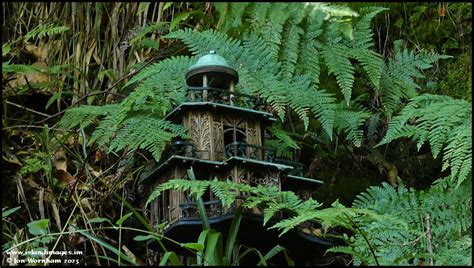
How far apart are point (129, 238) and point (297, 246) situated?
3.70 ft

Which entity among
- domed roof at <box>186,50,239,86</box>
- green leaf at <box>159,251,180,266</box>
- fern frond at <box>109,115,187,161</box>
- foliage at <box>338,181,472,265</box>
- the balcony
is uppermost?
domed roof at <box>186,50,239,86</box>

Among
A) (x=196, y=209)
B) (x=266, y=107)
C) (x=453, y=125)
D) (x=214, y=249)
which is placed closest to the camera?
(x=214, y=249)

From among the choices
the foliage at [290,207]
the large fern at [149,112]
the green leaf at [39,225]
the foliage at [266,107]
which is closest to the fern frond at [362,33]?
the foliage at [266,107]

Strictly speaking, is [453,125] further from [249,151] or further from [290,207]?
[249,151]

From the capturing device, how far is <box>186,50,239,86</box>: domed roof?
251cm

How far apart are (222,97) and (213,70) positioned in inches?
5.4

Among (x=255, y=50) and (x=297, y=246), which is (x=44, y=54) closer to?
(x=255, y=50)

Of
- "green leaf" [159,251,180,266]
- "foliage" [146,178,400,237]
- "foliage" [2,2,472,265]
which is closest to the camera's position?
"green leaf" [159,251,180,266]

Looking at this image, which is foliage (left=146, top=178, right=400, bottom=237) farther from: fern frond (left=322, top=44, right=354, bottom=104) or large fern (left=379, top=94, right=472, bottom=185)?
fern frond (left=322, top=44, right=354, bottom=104)

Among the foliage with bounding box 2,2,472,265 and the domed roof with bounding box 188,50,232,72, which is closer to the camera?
the foliage with bounding box 2,2,472,265

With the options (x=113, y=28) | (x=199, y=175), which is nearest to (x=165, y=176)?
(x=199, y=175)

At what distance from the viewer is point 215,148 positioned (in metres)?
2.50

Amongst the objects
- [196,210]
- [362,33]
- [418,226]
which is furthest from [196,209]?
[362,33]

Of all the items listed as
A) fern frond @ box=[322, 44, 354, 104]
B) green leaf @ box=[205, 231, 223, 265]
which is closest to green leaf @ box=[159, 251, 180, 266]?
green leaf @ box=[205, 231, 223, 265]
